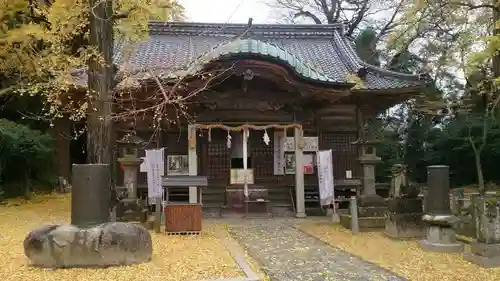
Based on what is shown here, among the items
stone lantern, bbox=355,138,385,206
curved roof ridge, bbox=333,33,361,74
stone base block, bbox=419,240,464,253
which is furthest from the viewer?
curved roof ridge, bbox=333,33,361,74

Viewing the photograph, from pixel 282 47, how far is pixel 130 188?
362 inches

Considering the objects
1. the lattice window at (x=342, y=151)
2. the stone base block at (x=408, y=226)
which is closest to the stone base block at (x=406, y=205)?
the stone base block at (x=408, y=226)

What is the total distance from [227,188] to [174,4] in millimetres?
6262

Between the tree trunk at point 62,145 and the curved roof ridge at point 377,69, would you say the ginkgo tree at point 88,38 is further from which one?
the curved roof ridge at point 377,69

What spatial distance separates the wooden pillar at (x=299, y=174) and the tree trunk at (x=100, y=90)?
20.9ft

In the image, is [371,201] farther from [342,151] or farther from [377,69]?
[377,69]

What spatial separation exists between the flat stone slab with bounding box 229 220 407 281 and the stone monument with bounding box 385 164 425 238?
1821 millimetres

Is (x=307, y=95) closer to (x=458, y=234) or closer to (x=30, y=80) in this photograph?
(x=458, y=234)

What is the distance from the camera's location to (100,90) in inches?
365

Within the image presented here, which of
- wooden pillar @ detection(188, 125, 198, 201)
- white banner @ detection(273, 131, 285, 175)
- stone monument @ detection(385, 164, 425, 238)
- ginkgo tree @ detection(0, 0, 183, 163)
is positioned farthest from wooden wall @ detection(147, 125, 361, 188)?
stone monument @ detection(385, 164, 425, 238)

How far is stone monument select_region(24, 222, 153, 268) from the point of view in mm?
6633

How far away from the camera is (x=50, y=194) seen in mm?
18156

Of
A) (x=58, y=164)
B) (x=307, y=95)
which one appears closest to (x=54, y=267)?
(x=307, y=95)

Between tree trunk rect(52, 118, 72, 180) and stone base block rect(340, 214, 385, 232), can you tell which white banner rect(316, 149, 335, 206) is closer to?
stone base block rect(340, 214, 385, 232)
